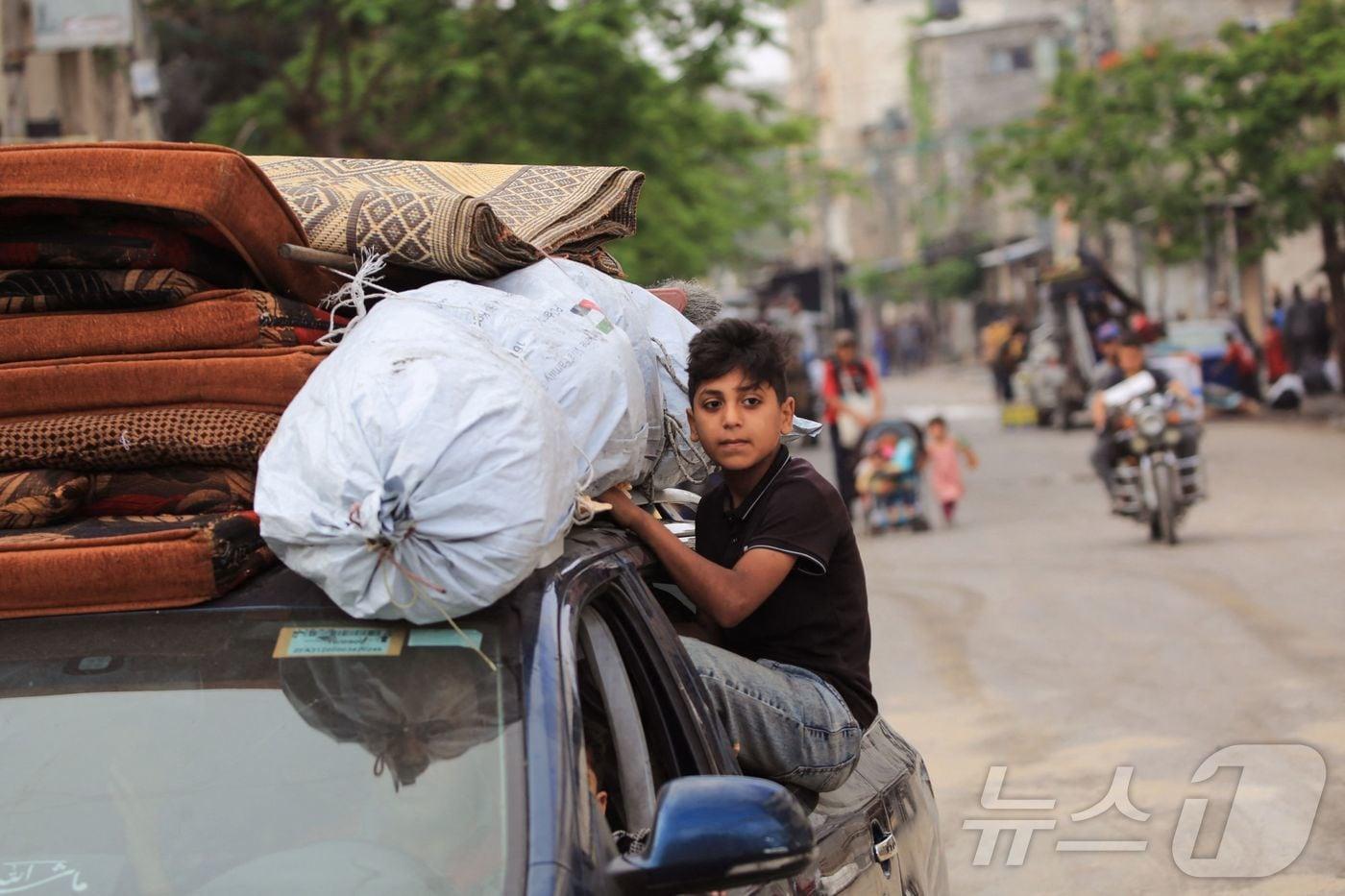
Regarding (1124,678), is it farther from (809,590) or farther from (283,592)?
(283,592)

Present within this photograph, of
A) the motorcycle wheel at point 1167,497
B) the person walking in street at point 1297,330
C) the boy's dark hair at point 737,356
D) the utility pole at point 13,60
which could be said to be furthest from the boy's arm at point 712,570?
the person walking in street at point 1297,330

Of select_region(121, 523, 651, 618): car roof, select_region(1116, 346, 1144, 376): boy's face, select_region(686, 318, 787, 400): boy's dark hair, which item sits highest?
select_region(686, 318, 787, 400): boy's dark hair

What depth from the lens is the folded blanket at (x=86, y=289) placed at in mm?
3219

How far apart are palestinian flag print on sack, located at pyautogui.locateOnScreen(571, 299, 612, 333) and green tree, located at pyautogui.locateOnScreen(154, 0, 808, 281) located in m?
14.5

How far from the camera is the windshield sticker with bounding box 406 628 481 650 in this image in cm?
271

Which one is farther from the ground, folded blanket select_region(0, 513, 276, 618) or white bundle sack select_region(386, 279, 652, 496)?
white bundle sack select_region(386, 279, 652, 496)

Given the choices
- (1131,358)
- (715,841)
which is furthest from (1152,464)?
(715,841)

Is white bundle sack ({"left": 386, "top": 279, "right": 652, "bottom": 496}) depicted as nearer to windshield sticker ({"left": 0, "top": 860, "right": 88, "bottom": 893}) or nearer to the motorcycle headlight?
windshield sticker ({"left": 0, "top": 860, "right": 88, "bottom": 893})

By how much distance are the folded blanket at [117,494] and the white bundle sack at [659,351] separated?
2.96 feet

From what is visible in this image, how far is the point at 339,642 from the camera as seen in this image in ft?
8.91

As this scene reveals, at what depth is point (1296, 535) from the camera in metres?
15.0

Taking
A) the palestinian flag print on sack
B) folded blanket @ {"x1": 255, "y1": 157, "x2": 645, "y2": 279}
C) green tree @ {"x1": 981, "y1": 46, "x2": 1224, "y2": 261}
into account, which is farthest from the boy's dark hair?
green tree @ {"x1": 981, "y1": 46, "x2": 1224, "y2": 261}

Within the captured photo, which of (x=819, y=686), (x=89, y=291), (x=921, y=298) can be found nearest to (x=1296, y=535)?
(x=819, y=686)

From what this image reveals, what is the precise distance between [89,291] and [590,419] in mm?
883
